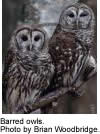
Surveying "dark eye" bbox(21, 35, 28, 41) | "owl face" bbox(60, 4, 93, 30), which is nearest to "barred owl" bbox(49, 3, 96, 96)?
"owl face" bbox(60, 4, 93, 30)

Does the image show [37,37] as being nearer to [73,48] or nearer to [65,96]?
[73,48]

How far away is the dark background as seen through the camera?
9.62 ft

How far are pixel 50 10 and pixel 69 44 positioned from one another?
166 mm

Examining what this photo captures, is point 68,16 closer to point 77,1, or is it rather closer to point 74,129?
point 77,1

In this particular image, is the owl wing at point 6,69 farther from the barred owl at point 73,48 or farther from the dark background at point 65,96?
the barred owl at point 73,48

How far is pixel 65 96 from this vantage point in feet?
9.64

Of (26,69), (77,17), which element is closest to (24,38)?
(26,69)

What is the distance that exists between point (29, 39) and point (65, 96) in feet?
0.94

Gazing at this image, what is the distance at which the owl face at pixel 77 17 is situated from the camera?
115 inches

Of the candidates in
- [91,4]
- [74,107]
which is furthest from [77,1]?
[74,107]

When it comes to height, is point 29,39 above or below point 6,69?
above

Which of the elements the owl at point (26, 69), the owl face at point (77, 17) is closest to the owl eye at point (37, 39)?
the owl at point (26, 69)

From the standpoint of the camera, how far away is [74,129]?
115 inches

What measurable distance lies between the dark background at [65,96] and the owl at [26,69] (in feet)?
0.13
